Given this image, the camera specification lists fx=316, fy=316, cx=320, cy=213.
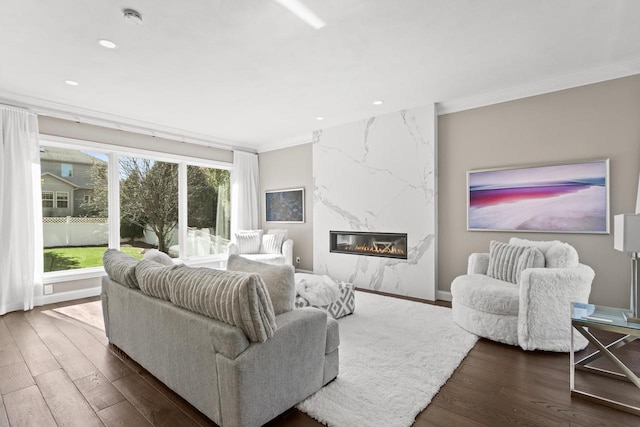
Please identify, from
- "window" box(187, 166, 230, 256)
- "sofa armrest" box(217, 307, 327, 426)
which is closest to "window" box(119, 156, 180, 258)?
"window" box(187, 166, 230, 256)

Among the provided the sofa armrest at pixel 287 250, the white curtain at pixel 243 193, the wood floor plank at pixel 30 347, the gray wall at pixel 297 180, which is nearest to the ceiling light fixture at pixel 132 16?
the wood floor plank at pixel 30 347

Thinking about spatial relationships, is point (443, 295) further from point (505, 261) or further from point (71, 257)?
point (71, 257)

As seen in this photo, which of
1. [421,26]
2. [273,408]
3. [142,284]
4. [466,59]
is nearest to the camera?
[273,408]

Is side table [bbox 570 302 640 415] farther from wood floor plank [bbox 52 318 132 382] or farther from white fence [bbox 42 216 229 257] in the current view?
white fence [bbox 42 216 229 257]

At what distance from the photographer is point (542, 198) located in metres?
3.52

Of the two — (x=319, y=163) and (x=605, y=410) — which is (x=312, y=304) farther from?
(x=319, y=163)

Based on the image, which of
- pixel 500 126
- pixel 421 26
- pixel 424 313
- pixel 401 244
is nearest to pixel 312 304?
pixel 424 313

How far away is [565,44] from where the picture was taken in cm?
275

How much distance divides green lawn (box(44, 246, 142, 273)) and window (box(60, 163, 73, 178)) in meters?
1.03

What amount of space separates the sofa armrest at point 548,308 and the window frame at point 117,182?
16.7ft

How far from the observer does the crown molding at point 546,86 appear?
3.12m

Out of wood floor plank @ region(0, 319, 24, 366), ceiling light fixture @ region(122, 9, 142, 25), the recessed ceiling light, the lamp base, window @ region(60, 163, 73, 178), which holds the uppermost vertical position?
the recessed ceiling light

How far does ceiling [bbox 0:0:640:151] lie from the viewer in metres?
2.26

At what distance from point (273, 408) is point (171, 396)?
0.79 meters
